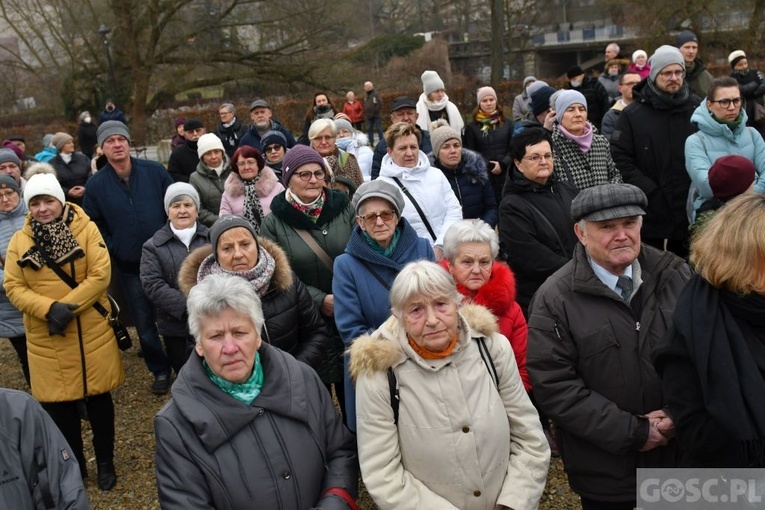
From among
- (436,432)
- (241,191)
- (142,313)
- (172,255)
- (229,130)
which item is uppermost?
(229,130)

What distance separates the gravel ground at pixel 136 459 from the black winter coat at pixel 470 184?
2036 millimetres

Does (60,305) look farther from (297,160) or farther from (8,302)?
(297,160)

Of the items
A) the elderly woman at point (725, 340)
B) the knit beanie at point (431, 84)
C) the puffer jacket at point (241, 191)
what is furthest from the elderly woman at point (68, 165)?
the elderly woman at point (725, 340)

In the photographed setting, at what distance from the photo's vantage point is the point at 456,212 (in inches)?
191

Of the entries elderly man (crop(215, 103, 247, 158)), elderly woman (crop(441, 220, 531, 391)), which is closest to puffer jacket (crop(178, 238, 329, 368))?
elderly woman (crop(441, 220, 531, 391))

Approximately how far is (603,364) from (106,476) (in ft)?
10.7

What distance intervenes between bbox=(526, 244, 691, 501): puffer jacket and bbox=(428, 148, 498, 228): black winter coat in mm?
2647

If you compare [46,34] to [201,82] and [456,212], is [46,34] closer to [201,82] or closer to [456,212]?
[201,82]

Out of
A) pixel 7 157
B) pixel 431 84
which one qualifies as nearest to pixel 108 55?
pixel 7 157

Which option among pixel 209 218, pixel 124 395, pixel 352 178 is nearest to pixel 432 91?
pixel 352 178

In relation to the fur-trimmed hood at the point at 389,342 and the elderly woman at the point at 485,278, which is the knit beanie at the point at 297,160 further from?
the fur-trimmed hood at the point at 389,342

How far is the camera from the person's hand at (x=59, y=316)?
4043mm

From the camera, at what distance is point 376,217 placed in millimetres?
3578

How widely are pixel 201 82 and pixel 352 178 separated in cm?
2051
